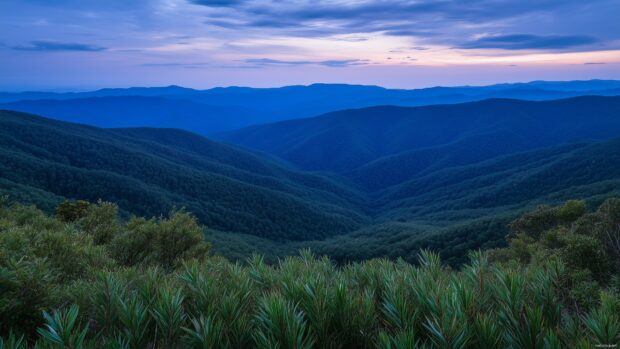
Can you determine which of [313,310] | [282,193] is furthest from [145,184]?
[313,310]

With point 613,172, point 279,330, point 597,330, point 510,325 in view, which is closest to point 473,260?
point 510,325

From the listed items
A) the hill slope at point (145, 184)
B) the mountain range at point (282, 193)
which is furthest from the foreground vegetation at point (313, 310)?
the hill slope at point (145, 184)

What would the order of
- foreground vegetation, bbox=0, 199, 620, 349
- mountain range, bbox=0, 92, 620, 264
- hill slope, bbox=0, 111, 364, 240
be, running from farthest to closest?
hill slope, bbox=0, 111, 364, 240, mountain range, bbox=0, 92, 620, 264, foreground vegetation, bbox=0, 199, 620, 349

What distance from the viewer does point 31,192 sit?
234 feet

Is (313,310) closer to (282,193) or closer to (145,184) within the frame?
(145,184)

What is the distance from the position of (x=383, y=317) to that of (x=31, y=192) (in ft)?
284

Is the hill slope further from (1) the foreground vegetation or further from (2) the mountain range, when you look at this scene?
(1) the foreground vegetation

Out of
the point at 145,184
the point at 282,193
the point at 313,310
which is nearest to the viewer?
the point at 313,310

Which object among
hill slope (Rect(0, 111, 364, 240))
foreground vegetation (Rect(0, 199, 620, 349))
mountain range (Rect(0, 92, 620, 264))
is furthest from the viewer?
hill slope (Rect(0, 111, 364, 240))

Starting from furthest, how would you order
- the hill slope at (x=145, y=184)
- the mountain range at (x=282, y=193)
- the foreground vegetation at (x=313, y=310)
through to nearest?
the hill slope at (x=145, y=184), the mountain range at (x=282, y=193), the foreground vegetation at (x=313, y=310)

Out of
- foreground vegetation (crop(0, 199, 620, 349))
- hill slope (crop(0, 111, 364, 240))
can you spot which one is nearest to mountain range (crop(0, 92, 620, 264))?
hill slope (crop(0, 111, 364, 240))

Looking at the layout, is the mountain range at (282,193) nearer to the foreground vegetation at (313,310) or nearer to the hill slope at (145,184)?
the hill slope at (145,184)

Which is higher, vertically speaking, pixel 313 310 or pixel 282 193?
pixel 313 310

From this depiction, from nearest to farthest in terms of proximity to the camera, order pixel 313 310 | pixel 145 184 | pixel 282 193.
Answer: pixel 313 310, pixel 145 184, pixel 282 193
